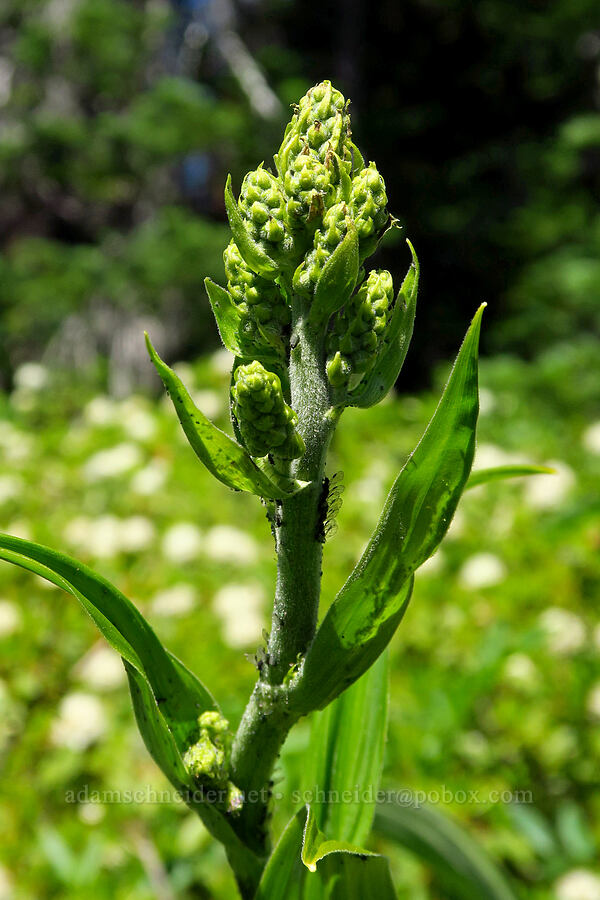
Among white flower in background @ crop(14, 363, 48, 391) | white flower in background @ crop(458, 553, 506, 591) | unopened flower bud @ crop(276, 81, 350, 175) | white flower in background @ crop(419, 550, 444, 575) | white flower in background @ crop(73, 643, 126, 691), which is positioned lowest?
unopened flower bud @ crop(276, 81, 350, 175)

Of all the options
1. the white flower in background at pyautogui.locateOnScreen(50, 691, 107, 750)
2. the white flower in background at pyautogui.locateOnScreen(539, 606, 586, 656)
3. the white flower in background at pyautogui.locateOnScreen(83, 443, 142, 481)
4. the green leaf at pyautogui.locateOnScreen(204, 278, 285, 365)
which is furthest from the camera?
the white flower in background at pyautogui.locateOnScreen(83, 443, 142, 481)

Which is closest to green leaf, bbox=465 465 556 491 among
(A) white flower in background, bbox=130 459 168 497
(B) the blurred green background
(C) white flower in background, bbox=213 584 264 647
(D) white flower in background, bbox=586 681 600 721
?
(B) the blurred green background

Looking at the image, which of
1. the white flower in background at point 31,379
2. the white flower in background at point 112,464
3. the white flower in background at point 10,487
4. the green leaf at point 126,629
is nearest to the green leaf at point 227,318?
the green leaf at point 126,629

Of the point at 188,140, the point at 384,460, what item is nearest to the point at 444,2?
the point at 188,140

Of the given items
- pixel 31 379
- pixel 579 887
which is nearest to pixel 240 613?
pixel 579 887

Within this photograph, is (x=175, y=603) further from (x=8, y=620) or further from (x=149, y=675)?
(x=149, y=675)

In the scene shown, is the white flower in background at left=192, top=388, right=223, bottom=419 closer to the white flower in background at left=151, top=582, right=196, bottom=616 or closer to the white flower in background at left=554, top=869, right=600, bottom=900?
the white flower in background at left=151, top=582, right=196, bottom=616

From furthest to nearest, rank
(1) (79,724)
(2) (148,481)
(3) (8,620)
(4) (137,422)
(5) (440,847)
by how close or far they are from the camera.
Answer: (4) (137,422)
(2) (148,481)
(3) (8,620)
(1) (79,724)
(5) (440,847)
